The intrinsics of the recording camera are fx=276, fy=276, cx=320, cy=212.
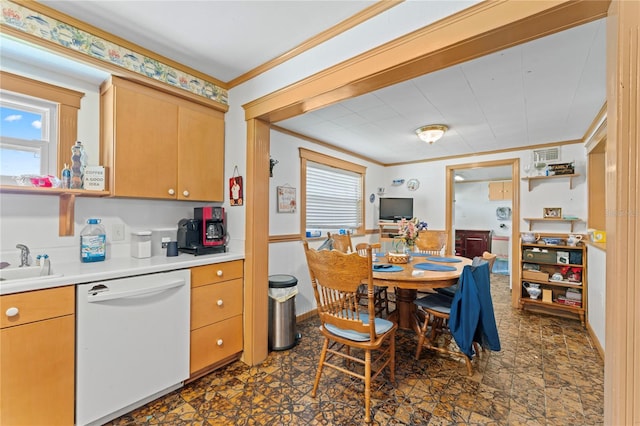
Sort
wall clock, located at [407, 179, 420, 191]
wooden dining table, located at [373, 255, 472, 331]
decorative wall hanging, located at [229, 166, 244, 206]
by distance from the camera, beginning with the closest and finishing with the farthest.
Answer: wooden dining table, located at [373, 255, 472, 331], decorative wall hanging, located at [229, 166, 244, 206], wall clock, located at [407, 179, 420, 191]

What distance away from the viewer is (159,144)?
217cm

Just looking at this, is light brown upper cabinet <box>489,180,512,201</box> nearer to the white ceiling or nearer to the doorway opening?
the doorway opening

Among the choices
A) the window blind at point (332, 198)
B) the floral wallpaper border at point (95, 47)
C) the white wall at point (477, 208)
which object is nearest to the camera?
the floral wallpaper border at point (95, 47)

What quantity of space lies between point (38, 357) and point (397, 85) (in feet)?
9.62

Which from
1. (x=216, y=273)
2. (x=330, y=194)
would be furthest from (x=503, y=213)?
(x=216, y=273)

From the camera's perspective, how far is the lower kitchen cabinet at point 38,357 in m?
1.35

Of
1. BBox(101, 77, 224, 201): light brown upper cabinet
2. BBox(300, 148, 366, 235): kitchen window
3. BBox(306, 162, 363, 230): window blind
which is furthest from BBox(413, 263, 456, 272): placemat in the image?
BBox(101, 77, 224, 201): light brown upper cabinet

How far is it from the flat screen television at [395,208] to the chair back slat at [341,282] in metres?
3.35

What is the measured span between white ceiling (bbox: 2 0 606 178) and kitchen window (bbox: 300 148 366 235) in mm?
596

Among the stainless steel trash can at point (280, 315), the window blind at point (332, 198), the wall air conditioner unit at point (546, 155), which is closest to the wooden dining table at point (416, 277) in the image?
the stainless steel trash can at point (280, 315)

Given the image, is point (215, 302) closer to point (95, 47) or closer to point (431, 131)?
point (95, 47)

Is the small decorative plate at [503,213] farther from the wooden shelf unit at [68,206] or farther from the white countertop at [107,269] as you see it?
the wooden shelf unit at [68,206]

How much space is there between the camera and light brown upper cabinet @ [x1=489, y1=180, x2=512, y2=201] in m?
6.91

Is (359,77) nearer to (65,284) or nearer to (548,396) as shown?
(65,284)
